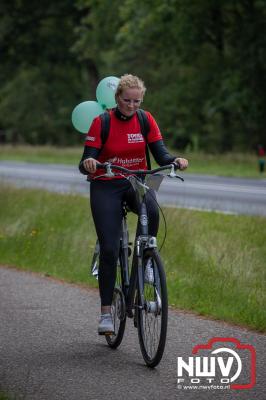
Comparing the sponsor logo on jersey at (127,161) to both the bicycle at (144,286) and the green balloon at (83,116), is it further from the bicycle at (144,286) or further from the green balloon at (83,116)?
the green balloon at (83,116)

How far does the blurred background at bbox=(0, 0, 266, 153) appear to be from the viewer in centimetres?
3550

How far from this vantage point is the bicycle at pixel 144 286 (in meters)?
6.19

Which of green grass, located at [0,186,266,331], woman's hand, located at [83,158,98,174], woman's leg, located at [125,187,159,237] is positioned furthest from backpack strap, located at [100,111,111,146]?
green grass, located at [0,186,266,331]

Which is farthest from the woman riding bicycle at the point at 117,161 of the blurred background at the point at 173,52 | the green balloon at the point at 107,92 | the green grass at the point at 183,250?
the blurred background at the point at 173,52

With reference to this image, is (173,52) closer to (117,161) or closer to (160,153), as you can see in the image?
(160,153)

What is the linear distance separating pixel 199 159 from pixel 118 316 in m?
26.5

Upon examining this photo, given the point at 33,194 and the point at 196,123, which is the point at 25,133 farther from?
the point at 33,194

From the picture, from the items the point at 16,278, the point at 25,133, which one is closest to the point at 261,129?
the point at 16,278

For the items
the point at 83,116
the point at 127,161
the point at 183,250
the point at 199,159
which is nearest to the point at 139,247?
the point at 127,161

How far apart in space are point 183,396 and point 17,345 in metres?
1.79

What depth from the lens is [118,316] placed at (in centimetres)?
691

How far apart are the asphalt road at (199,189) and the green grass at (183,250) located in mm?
2186

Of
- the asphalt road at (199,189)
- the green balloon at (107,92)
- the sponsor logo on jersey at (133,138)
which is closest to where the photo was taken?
the sponsor logo on jersey at (133,138)

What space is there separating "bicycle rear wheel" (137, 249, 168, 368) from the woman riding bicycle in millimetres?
351
